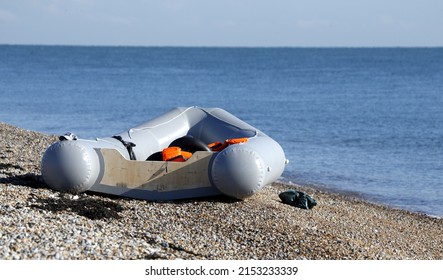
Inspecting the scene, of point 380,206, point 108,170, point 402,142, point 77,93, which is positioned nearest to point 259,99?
point 77,93

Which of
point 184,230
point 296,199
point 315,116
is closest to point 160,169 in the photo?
point 184,230

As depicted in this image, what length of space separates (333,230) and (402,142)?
46.1 ft

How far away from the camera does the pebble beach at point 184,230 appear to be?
279 inches

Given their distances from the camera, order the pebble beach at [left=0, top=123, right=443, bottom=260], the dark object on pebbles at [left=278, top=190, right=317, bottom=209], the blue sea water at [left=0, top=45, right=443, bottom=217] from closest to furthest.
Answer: the pebble beach at [left=0, top=123, right=443, bottom=260], the dark object on pebbles at [left=278, top=190, right=317, bottom=209], the blue sea water at [left=0, top=45, right=443, bottom=217]

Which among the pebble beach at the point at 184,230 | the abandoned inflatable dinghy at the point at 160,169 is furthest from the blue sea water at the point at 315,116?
the abandoned inflatable dinghy at the point at 160,169

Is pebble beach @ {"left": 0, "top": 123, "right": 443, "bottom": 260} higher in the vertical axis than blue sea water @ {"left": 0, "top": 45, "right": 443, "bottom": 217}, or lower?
higher

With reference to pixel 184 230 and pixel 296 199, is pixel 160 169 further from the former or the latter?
pixel 296 199

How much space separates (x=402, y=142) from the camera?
74.3ft

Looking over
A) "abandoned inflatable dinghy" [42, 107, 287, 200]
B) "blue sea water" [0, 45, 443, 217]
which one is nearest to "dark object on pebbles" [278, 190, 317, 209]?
"abandoned inflatable dinghy" [42, 107, 287, 200]

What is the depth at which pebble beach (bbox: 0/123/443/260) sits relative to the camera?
709 cm

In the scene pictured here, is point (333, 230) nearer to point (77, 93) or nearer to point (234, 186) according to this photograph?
point (234, 186)

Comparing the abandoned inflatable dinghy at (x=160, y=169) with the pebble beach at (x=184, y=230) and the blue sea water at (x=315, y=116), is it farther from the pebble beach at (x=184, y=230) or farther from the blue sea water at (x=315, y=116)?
the blue sea water at (x=315, y=116)

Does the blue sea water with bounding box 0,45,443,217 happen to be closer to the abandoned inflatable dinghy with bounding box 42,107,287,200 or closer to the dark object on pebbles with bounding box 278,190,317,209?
the dark object on pebbles with bounding box 278,190,317,209

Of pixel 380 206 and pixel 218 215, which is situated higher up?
pixel 218 215
